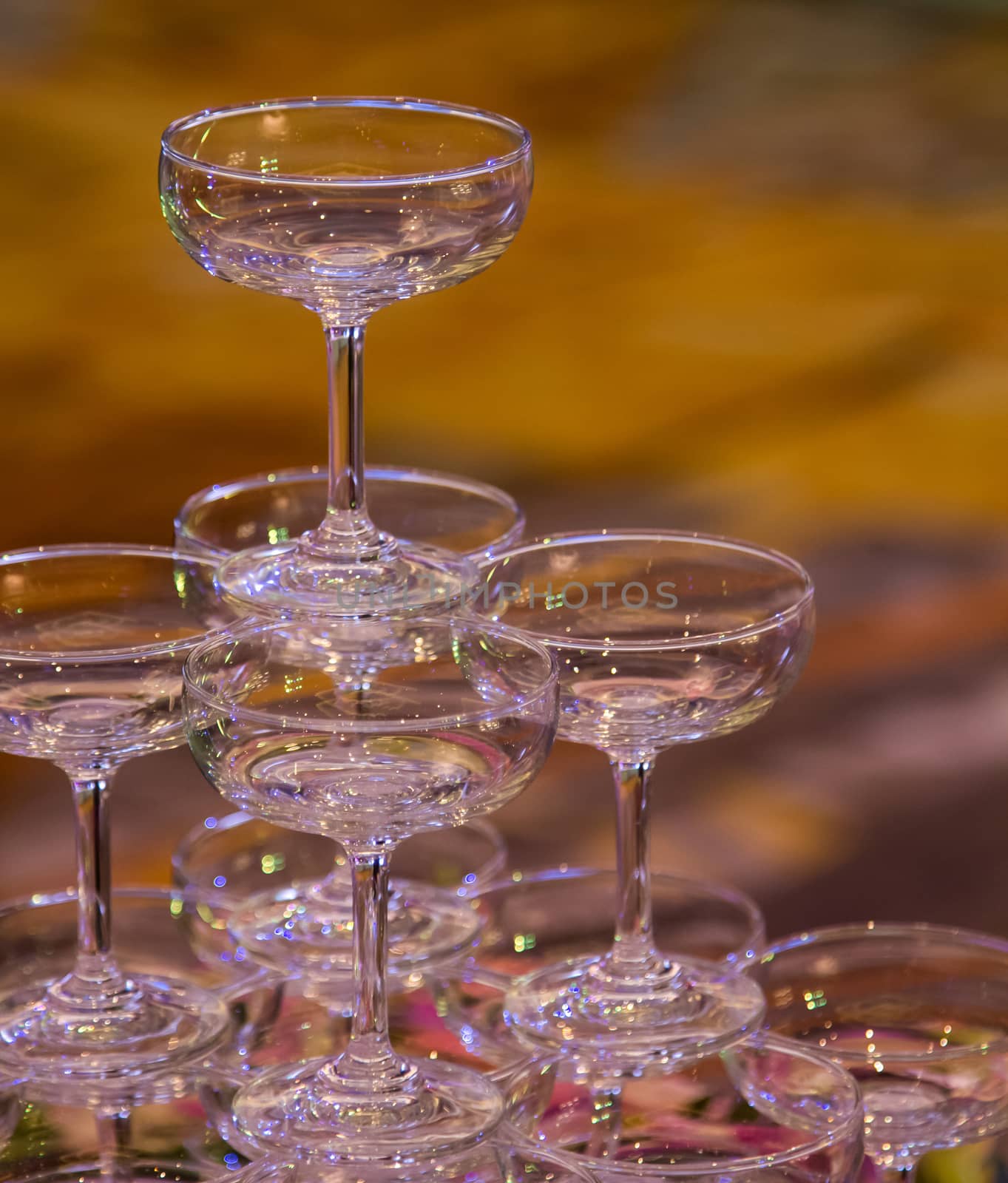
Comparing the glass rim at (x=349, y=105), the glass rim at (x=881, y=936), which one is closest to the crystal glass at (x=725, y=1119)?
the glass rim at (x=881, y=936)

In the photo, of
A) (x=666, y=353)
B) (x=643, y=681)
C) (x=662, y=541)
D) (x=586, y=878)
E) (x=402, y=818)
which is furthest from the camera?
(x=666, y=353)

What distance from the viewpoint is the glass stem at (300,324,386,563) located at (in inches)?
34.8

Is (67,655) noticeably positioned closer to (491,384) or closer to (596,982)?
(596,982)

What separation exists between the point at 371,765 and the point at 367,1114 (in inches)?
5.9

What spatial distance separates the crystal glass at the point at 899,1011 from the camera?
92cm

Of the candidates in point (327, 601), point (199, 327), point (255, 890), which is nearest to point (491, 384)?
point (199, 327)

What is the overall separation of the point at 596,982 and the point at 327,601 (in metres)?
0.23

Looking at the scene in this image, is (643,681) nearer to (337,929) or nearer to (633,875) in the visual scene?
(633,875)

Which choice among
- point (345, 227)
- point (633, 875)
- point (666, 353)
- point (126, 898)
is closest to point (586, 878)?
point (633, 875)

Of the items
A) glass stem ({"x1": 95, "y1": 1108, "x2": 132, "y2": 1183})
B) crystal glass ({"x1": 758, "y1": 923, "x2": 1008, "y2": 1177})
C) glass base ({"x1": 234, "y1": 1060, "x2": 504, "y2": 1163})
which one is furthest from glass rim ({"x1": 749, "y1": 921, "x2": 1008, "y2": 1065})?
glass stem ({"x1": 95, "y1": 1108, "x2": 132, "y2": 1183})

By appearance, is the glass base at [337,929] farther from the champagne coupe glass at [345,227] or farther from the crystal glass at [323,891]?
the champagne coupe glass at [345,227]

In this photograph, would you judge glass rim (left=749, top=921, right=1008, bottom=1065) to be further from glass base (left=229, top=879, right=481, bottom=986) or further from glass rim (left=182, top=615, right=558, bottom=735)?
glass rim (left=182, top=615, right=558, bottom=735)

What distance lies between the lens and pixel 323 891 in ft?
3.45

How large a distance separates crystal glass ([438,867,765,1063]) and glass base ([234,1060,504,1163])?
Answer: 12cm
